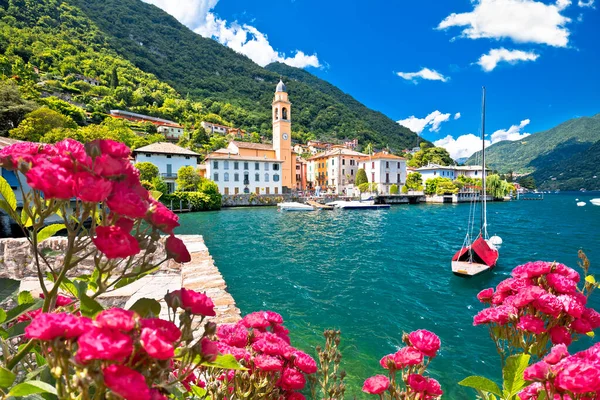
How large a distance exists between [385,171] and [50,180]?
63.7 m

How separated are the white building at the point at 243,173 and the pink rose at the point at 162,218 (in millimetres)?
44571

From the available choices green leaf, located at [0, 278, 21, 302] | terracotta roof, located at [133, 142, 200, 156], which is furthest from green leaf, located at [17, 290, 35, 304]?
terracotta roof, located at [133, 142, 200, 156]

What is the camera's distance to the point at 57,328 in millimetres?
705

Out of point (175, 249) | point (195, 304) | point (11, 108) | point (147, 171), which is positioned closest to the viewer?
point (195, 304)

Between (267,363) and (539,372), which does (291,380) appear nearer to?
(267,363)

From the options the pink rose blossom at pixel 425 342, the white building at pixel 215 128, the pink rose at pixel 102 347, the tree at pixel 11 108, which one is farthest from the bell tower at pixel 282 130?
the pink rose at pixel 102 347

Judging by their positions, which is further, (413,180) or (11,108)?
(413,180)

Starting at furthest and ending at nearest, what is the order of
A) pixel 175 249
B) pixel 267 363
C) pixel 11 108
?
pixel 11 108 → pixel 267 363 → pixel 175 249

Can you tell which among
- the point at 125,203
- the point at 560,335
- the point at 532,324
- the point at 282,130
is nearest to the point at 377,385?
the point at 532,324

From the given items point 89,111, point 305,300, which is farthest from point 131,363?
point 89,111

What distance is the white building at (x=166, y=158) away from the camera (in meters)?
38.1

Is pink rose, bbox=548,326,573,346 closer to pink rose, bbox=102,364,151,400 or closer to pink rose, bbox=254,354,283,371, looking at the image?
pink rose, bbox=254,354,283,371

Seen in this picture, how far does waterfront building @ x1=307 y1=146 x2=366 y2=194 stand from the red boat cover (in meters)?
48.2

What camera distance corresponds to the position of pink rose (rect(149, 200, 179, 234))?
1061 mm
